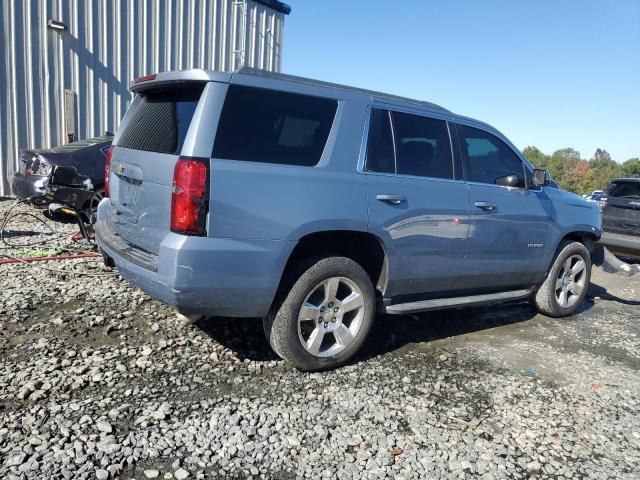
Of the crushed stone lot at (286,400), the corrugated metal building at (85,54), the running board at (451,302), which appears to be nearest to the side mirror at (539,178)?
the running board at (451,302)

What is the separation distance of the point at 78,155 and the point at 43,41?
162 inches

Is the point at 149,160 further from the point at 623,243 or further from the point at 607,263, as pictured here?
the point at 623,243

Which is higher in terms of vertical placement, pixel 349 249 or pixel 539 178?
pixel 539 178

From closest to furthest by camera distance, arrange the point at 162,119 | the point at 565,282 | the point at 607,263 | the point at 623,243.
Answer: the point at 162,119
the point at 565,282
the point at 607,263
the point at 623,243

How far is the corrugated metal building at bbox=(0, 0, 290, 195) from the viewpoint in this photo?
10.5m

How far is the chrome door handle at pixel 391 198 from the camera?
3.58 metres

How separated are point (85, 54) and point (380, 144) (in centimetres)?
1017

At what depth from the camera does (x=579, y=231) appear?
211 inches

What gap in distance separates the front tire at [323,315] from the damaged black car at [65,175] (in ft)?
15.1

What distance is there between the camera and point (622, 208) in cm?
864

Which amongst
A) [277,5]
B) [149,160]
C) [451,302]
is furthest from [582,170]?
[149,160]

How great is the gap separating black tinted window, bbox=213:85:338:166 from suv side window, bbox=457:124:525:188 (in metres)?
1.40

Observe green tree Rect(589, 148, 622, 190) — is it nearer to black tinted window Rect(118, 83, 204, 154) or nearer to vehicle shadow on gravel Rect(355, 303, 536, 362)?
vehicle shadow on gravel Rect(355, 303, 536, 362)

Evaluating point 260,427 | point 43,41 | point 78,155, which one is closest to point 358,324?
point 260,427
